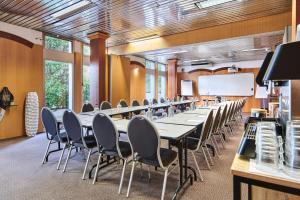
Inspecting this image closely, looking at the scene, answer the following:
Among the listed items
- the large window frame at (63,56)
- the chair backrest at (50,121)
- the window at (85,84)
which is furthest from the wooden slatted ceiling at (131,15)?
the chair backrest at (50,121)

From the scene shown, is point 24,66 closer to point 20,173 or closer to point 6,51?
point 6,51

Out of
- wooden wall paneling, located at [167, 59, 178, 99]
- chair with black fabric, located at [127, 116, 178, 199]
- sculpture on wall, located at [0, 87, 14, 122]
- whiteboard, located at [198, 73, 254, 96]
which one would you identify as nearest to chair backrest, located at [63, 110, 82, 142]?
chair with black fabric, located at [127, 116, 178, 199]

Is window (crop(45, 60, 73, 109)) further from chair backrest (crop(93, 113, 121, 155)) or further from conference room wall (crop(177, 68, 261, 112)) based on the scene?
conference room wall (crop(177, 68, 261, 112))

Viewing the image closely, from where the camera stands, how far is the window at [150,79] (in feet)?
37.4

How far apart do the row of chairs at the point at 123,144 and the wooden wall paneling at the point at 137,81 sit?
6649 mm

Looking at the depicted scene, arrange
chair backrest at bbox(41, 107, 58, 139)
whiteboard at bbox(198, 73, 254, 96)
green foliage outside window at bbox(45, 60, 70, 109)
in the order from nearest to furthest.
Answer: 1. chair backrest at bbox(41, 107, 58, 139)
2. green foliage outside window at bbox(45, 60, 70, 109)
3. whiteboard at bbox(198, 73, 254, 96)

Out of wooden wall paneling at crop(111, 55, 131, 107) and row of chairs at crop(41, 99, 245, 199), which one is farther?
wooden wall paneling at crop(111, 55, 131, 107)

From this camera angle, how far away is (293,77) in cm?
96

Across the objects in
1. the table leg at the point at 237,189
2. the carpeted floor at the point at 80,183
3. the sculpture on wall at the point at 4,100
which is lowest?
the carpeted floor at the point at 80,183

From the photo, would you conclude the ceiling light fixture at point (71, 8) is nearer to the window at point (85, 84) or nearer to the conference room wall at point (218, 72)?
the window at point (85, 84)

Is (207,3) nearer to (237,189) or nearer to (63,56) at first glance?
(237,189)

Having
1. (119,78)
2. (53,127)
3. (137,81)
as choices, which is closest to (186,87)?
(137,81)

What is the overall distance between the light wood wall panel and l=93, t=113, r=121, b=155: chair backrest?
3.96 metres

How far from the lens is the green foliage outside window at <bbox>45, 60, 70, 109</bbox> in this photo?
6402 millimetres
